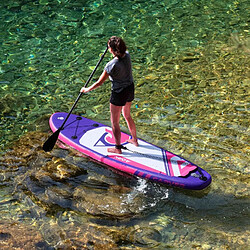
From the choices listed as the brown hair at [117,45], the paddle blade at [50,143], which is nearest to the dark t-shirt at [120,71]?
the brown hair at [117,45]

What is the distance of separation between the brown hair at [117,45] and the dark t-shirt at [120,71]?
0.37 ft

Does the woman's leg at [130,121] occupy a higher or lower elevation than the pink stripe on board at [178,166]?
higher

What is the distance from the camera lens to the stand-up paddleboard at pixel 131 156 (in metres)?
5.81

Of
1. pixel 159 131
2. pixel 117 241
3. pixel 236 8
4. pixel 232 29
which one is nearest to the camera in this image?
pixel 117 241

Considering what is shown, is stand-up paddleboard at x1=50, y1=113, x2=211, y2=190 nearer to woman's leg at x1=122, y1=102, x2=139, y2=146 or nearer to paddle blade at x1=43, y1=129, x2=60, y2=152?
woman's leg at x1=122, y1=102, x2=139, y2=146

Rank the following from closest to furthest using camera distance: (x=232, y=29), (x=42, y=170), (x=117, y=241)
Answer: (x=117, y=241)
(x=42, y=170)
(x=232, y=29)

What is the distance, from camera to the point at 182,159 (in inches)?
242

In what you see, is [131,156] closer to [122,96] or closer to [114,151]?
[114,151]

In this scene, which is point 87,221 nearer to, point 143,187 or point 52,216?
point 52,216

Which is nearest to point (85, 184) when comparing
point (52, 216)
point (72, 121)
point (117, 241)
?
point (52, 216)

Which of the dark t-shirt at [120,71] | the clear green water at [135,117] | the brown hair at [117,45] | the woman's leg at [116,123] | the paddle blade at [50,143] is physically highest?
the brown hair at [117,45]

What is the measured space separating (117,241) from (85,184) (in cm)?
135

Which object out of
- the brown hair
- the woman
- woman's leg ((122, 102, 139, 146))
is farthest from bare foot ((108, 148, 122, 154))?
Result: the brown hair

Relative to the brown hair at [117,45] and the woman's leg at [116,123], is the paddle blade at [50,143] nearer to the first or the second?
the woman's leg at [116,123]
